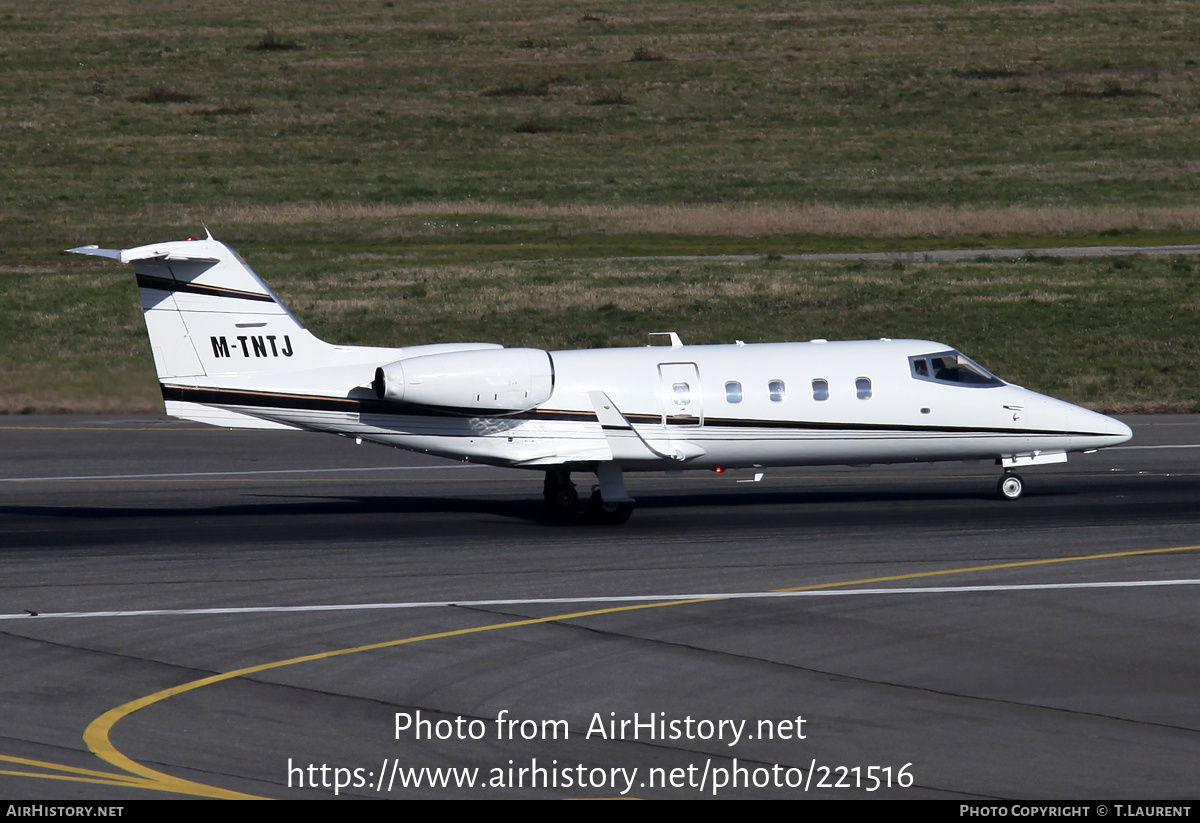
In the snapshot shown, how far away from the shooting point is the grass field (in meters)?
47.8

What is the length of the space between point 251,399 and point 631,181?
55297 millimetres

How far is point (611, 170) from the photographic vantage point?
8081 centimetres

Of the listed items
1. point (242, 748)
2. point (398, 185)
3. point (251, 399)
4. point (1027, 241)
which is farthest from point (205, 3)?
point (242, 748)

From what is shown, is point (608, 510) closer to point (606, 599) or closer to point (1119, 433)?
point (606, 599)

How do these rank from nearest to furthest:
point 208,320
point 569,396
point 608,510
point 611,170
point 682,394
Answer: point 208,320 < point 569,396 < point 682,394 < point 608,510 < point 611,170

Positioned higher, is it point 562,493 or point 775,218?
point 775,218

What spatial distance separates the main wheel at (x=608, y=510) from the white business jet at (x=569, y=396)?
29 mm

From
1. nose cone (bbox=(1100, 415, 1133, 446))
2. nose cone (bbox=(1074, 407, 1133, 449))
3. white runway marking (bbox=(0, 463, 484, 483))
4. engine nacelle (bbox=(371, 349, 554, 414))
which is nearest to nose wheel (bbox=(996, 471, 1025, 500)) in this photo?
nose cone (bbox=(1074, 407, 1133, 449))

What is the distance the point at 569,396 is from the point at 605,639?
7.59m

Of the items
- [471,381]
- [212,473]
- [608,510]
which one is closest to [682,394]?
[608,510]

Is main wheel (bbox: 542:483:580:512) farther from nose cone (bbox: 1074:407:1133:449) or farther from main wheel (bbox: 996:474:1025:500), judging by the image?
nose cone (bbox: 1074:407:1133:449)

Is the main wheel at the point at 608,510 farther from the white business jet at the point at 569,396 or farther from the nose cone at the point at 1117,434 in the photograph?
the nose cone at the point at 1117,434

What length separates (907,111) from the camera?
310 feet

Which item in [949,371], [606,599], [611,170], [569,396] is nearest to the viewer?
[606,599]
